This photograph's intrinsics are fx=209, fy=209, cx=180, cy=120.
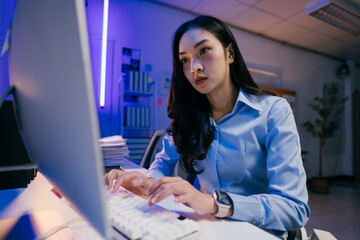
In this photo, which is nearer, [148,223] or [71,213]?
[148,223]

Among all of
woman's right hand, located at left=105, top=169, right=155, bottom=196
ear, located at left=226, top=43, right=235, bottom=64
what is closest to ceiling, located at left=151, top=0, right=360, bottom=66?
ear, located at left=226, top=43, right=235, bottom=64

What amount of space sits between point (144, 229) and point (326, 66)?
6.35 meters

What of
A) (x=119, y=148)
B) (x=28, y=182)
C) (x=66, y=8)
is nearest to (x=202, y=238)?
(x=66, y=8)

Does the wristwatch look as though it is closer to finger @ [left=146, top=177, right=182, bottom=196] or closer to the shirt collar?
finger @ [left=146, top=177, right=182, bottom=196]

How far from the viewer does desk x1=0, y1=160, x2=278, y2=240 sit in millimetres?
456

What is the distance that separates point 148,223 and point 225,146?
1.82 ft

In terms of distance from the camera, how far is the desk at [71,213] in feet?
1.50

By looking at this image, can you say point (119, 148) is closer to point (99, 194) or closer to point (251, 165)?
point (251, 165)

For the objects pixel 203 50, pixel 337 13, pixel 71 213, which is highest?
pixel 337 13

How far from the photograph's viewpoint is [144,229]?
395 millimetres

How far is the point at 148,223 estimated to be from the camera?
42 cm

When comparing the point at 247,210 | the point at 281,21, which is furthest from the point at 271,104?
the point at 281,21

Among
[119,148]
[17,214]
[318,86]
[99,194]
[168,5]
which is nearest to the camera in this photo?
[99,194]

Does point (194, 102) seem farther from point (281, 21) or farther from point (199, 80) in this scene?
point (281, 21)
